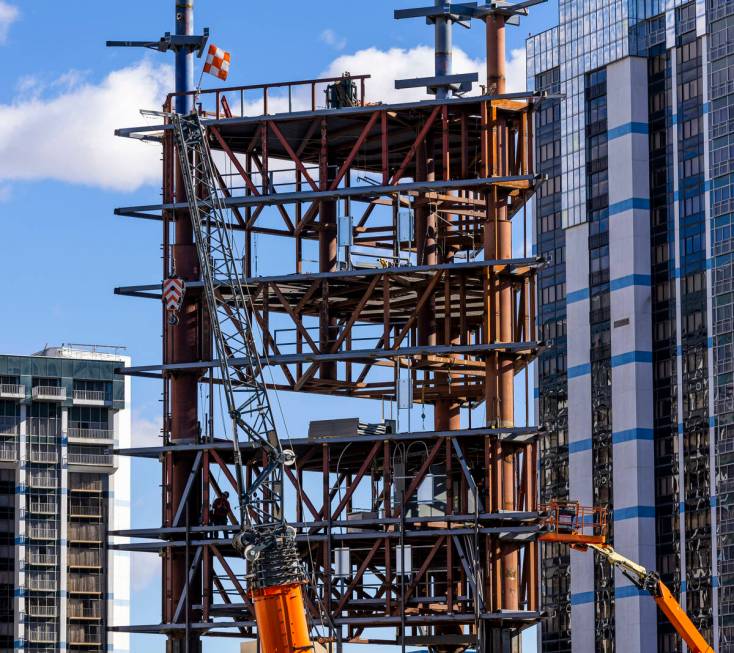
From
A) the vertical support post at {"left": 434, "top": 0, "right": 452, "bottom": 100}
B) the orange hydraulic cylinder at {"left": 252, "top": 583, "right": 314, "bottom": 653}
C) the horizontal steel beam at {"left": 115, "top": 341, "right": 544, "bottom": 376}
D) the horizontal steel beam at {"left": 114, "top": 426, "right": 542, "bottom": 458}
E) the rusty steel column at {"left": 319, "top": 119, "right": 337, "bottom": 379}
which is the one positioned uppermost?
the vertical support post at {"left": 434, "top": 0, "right": 452, "bottom": 100}

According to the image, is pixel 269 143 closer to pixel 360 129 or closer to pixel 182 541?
pixel 360 129

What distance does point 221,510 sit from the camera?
415 feet

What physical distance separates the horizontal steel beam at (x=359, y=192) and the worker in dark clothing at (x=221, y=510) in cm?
1797

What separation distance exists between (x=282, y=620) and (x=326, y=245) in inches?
1461

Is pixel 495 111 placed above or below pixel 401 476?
above

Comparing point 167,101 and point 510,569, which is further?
point 167,101

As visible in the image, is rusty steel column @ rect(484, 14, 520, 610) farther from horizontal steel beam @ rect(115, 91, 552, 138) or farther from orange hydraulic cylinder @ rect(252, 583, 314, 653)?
orange hydraulic cylinder @ rect(252, 583, 314, 653)

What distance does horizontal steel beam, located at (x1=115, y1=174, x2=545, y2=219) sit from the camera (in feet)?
407

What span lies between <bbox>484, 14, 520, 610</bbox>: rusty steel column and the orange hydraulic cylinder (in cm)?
2547

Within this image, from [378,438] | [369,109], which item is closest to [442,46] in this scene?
[369,109]

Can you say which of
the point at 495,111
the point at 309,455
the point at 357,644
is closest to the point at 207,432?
the point at 309,455

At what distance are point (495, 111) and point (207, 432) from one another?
2644 centimetres

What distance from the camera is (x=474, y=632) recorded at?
123375mm

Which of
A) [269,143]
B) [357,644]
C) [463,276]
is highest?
[269,143]
